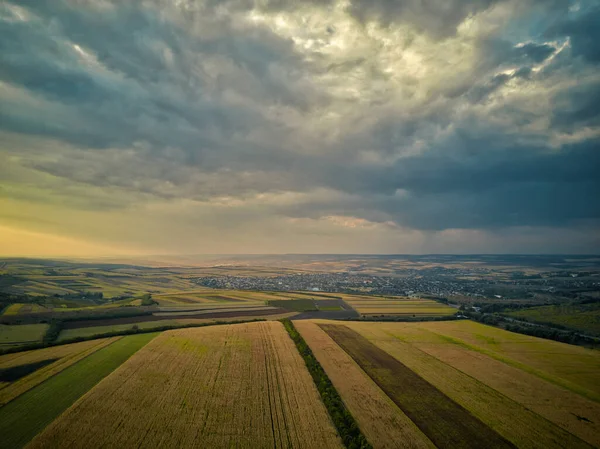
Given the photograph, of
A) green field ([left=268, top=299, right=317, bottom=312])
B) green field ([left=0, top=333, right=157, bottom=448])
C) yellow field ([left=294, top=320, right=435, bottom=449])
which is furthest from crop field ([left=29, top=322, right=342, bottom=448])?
green field ([left=268, top=299, right=317, bottom=312])

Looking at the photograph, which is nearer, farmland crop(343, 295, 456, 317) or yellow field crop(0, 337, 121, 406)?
yellow field crop(0, 337, 121, 406)

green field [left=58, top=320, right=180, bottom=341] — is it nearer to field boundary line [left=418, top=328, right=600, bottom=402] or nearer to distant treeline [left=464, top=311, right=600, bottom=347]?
field boundary line [left=418, top=328, right=600, bottom=402]

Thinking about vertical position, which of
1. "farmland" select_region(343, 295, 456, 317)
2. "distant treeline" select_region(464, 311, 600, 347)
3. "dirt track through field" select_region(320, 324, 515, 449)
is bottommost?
"farmland" select_region(343, 295, 456, 317)

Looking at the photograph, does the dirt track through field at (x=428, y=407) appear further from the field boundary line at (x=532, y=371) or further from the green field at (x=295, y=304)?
the green field at (x=295, y=304)

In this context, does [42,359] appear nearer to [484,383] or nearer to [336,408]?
[336,408]

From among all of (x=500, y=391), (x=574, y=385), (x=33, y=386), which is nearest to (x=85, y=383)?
(x=33, y=386)

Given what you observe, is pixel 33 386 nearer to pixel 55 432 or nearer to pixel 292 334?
pixel 55 432
